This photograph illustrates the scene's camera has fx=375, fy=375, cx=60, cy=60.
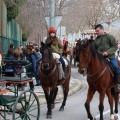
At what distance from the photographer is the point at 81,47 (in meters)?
8.65

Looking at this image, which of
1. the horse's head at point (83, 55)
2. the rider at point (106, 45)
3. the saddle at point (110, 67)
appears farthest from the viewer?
the saddle at point (110, 67)

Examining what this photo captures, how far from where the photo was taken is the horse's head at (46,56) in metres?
9.77

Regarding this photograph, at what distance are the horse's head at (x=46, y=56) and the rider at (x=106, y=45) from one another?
1228 mm

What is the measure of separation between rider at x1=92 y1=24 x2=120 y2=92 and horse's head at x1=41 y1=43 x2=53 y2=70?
1.23 m

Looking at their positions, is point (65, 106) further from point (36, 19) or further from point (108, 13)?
point (108, 13)

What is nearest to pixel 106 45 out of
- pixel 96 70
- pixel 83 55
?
pixel 96 70

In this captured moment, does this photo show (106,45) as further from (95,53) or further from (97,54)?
(95,53)

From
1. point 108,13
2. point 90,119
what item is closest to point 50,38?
point 90,119

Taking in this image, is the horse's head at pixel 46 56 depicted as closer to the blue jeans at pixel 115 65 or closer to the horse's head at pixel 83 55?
the horse's head at pixel 83 55

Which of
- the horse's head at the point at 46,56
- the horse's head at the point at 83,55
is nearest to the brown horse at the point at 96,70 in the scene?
the horse's head at the point at 83,55

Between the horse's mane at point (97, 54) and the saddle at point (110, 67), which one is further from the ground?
the horse's mane at point (97, 54)

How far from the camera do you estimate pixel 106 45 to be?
9477mm

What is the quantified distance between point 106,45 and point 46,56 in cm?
158

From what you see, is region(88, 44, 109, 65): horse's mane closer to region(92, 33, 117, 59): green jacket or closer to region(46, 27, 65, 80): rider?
region(92, 33, 117, 59): green jacket
